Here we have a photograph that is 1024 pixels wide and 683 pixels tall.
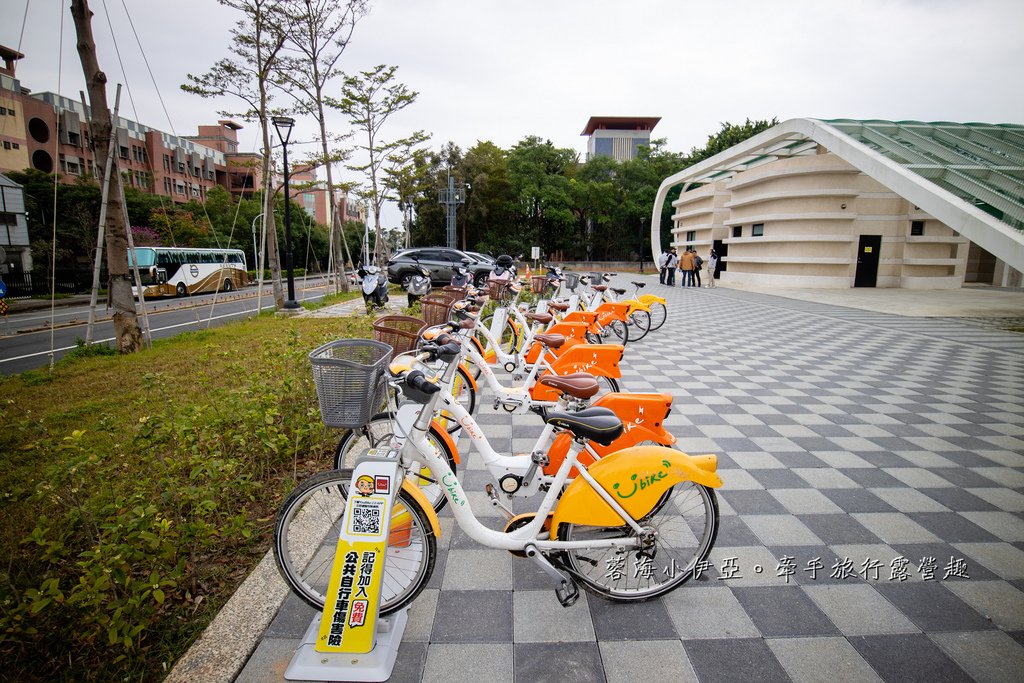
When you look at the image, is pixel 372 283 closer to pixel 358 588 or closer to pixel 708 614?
pixel 358 588

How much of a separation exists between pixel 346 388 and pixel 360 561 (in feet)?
2.72

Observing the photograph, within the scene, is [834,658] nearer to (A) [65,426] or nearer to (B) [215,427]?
(B) [215,427]

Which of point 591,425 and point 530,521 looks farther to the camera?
point 530,521

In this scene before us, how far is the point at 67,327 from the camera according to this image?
12.8 m

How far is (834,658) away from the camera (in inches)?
80.9

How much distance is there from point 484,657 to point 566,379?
1.33 m

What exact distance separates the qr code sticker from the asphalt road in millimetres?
8155

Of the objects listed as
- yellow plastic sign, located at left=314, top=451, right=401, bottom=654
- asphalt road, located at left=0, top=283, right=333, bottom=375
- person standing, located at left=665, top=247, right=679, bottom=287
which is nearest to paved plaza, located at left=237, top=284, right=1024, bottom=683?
yellow plastic sign, located at left=314, top=451, right=401, bottom=654

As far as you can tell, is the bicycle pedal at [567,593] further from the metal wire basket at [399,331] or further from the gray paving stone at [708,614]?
the metal wire basket at [399,331]

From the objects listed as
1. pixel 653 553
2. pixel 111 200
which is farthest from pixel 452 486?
pixel 111 200

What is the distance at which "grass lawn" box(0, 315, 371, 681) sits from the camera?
200 centimetres

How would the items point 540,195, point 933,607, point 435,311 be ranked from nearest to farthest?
point 933,607 → point 435,311 → point 540,195

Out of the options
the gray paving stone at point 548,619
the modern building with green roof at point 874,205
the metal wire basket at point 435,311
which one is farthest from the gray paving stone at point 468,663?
the modern building with green roof at point 874,205

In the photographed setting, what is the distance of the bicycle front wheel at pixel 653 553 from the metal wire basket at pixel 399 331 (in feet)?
5.98
